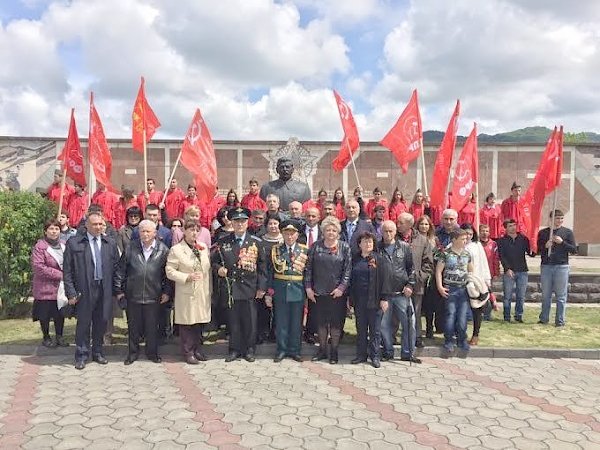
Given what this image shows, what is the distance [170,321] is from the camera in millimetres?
7277

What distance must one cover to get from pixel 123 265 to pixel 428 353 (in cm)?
387

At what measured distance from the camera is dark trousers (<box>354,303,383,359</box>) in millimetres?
6258

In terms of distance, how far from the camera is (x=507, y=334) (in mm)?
7703

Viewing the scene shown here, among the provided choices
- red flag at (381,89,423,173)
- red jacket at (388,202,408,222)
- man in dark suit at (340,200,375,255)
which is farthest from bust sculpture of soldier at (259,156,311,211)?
red flag at (381,89,423,173)

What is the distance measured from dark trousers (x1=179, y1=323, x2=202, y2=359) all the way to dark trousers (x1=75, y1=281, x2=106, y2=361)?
93cm

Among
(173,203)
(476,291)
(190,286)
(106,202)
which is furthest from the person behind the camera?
(173,203)

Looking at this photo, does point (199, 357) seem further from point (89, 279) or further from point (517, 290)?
point (517, 290)

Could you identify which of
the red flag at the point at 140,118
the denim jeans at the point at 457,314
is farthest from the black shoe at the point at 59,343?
the denim jeans at the point at 457,314

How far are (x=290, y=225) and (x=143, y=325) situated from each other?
210 cm

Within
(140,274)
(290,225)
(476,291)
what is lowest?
(476,291)

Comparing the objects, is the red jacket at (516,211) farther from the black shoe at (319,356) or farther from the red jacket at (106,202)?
the red jacket at (106,202)

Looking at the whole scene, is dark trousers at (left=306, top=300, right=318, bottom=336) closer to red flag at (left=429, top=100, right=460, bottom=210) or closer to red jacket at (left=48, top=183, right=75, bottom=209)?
red flag at (left=429, top=100, right=460, bottom=210)

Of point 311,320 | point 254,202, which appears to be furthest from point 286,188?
point 311,320

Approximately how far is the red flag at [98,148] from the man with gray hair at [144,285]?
8.99 feet
